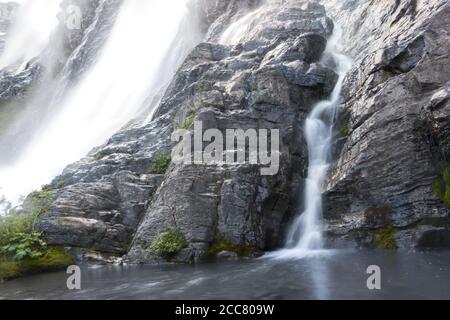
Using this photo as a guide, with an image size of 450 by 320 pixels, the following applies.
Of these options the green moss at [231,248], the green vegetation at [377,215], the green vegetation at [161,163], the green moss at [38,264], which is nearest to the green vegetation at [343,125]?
the green vegetation at [377,215]

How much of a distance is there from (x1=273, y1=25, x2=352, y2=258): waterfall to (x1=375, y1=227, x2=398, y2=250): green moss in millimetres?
2256

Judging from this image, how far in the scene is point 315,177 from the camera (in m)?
19.8

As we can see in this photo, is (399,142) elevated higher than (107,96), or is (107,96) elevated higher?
(107,96)

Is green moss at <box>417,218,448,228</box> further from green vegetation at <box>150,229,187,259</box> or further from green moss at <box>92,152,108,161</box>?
green moss at <box>92,152,108,161</box>

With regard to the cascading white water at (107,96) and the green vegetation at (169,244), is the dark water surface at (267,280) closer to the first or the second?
the green vegetation at (169,244)

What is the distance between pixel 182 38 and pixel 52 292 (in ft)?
116

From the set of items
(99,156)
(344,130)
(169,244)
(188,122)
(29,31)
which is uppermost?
(29,31)

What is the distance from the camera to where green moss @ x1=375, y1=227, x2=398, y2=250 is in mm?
16438

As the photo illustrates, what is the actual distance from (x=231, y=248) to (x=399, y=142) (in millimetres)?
8104

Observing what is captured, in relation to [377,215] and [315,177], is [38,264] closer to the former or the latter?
[315,177]

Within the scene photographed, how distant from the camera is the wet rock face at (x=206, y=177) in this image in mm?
17859

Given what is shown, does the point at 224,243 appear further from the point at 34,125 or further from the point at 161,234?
the point at 34,125

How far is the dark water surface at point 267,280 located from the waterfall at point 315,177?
1.72 meters

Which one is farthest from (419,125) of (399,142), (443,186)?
(443,186)
